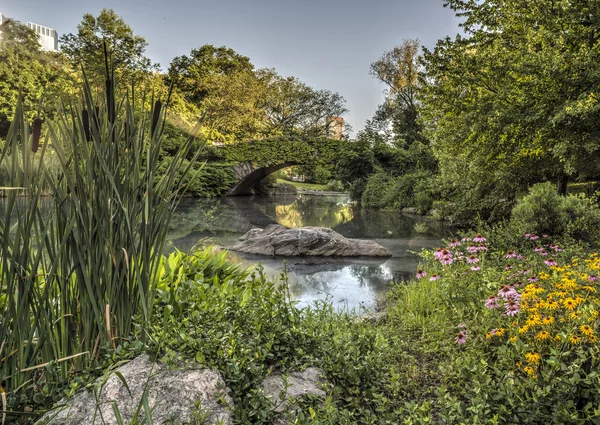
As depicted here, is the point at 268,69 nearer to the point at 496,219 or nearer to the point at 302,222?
the point at 302,222

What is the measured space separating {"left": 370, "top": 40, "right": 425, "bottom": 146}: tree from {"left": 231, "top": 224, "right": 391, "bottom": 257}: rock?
17.2m

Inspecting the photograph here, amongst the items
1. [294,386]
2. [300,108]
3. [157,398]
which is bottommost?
[294,386]

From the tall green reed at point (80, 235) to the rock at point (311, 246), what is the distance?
5.39 metres

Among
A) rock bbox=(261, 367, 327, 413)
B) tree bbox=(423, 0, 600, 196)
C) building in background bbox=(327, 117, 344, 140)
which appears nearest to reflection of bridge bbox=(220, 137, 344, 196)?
tree bbox=(423, 0, 600, 196)

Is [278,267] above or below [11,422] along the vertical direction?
below

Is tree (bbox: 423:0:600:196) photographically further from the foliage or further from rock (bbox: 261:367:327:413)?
rock (bbox: 261:367:327:413)

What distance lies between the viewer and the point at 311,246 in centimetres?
700

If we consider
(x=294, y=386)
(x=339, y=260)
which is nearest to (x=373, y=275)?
(x=339, y=260)

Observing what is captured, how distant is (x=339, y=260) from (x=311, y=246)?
2.08ft

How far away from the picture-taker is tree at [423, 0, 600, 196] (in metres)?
5.40

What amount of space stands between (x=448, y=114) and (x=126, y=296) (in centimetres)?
725

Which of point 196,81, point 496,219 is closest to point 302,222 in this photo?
point 496,219

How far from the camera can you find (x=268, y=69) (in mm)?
30219

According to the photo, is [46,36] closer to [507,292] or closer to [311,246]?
[311,246]
